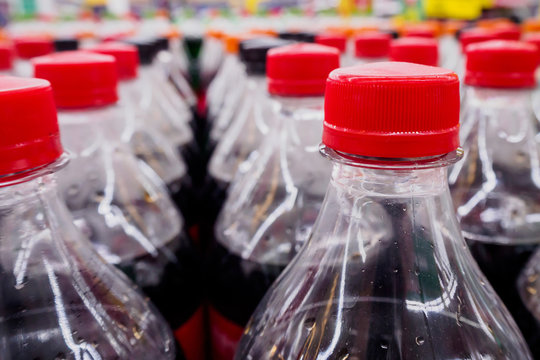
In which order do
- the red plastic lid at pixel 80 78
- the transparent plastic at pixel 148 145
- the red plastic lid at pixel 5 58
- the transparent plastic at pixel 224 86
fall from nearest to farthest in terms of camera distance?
the red plastic lid at pixel 80 78
the transparent plastic at pixel 148 145
the red plastic lid at pixel 5 58
the transparent plastic at pixel 224 86

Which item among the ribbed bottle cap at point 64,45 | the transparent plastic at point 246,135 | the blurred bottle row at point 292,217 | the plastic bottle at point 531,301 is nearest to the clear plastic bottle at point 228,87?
the transparent plastic at point 246,135

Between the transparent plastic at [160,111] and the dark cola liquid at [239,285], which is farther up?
the transparent plastic at [160,111]

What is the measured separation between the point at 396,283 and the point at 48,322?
316mm

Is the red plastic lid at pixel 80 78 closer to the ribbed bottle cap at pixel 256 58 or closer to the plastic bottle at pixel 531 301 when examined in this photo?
the ribbed bottle cap at pixel 256 58

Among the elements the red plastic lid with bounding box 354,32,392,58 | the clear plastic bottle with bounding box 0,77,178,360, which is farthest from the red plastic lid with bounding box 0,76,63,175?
the red plastic lid with bounding box 354,32,392,58

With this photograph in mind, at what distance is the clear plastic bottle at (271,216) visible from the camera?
2.26ft

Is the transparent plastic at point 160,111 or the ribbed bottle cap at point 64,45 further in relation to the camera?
the ribbed bottle cap at point 64,45

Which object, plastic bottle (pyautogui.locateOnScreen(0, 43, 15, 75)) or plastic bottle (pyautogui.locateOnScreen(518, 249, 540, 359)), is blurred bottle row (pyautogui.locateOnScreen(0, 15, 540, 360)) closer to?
plastic bottle (pyautogui.locateOnScreen(518, 249, 540, 359))

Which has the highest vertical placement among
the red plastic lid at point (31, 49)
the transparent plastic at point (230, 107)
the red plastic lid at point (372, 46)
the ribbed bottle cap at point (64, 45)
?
the red plastic lid at point (372, 46)

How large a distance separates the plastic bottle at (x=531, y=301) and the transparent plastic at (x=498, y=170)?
2.2 inches

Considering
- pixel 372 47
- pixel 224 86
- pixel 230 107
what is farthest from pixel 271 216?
pixel 224 86

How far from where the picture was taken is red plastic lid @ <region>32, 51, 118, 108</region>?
582 mm

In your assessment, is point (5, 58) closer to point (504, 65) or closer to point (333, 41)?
point (333, 41)

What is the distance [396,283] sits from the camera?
1.47ft
